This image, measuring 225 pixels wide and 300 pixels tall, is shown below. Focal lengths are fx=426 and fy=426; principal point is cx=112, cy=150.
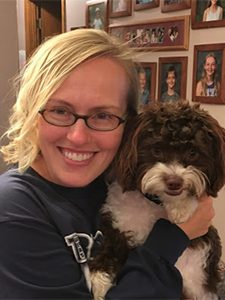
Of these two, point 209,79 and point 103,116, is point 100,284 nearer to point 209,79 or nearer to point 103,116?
point 103,116

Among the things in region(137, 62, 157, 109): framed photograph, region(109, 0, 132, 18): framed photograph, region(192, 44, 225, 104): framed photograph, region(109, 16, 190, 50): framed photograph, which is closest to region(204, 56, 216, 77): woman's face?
region(192, 44, 225, 104): framed photograph

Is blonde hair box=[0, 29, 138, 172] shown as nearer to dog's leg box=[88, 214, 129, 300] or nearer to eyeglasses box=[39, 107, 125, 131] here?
eyeglasses box=[39, 107, 125, 131]

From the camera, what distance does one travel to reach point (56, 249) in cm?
110

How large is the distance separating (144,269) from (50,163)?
1.31 feet

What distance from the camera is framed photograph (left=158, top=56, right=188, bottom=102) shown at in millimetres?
2750

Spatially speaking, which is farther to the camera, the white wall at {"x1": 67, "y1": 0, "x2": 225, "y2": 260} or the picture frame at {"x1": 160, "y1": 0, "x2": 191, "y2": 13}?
the picture frame at {"x1": 160, "y1": 0, "x2": 191, "y2": 13}

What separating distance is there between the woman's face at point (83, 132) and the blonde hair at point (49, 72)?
0.08 feet

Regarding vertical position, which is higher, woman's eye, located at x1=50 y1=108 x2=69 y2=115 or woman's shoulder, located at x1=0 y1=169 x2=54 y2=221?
woman's eye, located at x1=50 y1=108 x2=69 y2=115

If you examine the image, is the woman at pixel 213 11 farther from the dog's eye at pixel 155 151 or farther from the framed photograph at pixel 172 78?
the dog's eye at pixel 155 151

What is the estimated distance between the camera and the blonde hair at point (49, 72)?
1188 millimetres

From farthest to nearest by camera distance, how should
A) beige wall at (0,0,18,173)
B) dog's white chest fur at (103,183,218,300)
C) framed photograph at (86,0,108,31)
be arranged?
framed photograph at (86,0,108,31) < beige wall at (0,0,18,173) < dog's white chest fur at (103,183,218,300)

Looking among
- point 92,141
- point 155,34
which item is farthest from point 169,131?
point 155,34

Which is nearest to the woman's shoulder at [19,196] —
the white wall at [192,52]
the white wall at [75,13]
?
the white wall at [192,52]

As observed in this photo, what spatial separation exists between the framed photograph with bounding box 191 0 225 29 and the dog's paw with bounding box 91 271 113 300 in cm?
175
